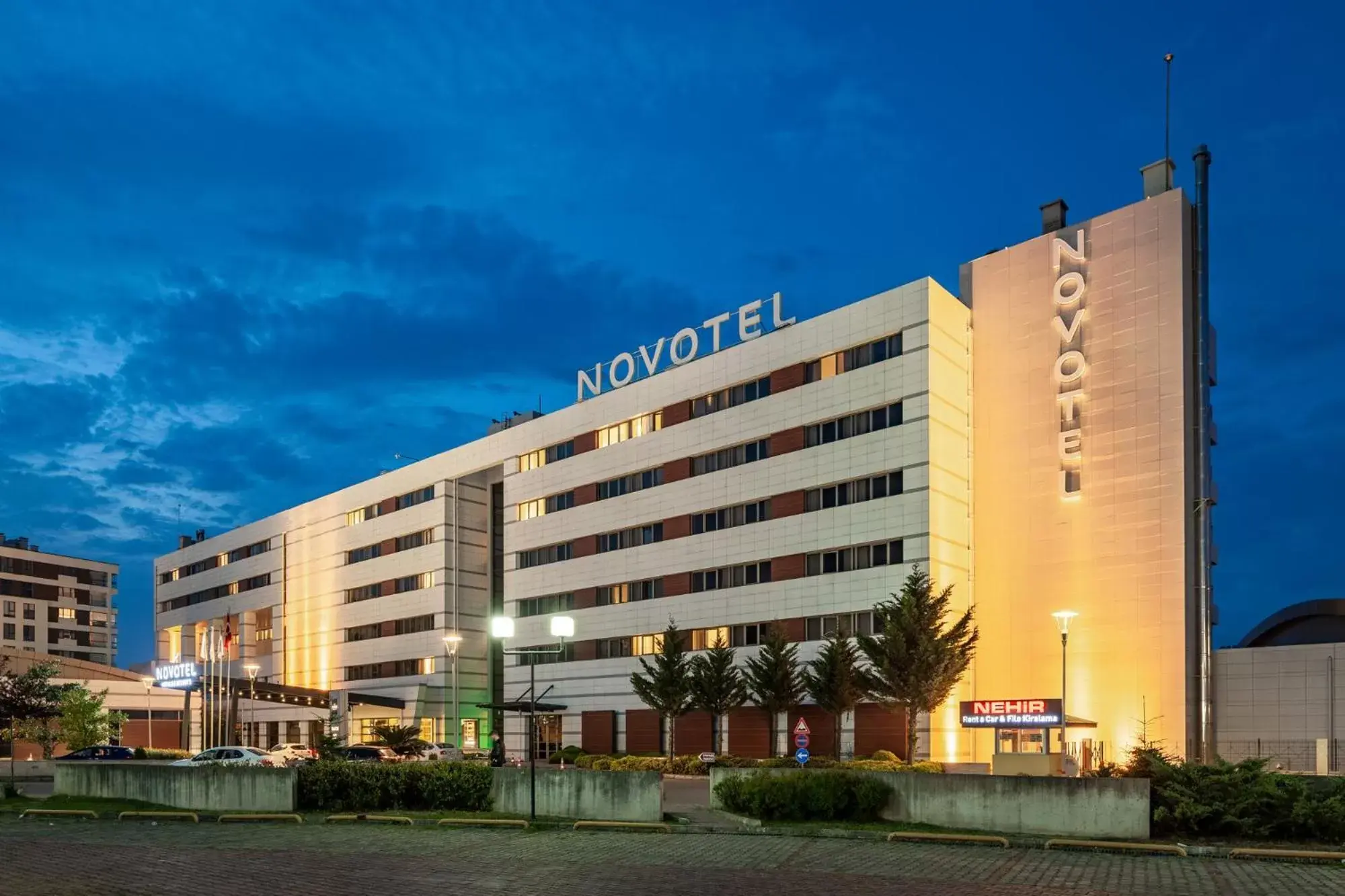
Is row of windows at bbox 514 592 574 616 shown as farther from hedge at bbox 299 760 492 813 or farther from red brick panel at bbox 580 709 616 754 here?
hedge at bbox 299 760 492 813

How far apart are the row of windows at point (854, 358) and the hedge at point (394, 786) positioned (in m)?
32.1

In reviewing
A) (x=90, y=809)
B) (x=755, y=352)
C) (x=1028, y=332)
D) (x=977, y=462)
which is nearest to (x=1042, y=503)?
(x=977, y=462)

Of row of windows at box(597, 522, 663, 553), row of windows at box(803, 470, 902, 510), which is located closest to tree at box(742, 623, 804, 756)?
row of windows at box(803, 470, 902, 510)

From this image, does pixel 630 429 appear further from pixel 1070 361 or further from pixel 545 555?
pixel 1070 361

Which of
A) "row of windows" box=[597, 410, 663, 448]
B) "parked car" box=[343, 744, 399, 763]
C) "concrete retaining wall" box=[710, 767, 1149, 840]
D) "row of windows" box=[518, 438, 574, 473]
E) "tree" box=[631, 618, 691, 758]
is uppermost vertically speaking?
"row of windows" box=[597, 410, 663, 448]

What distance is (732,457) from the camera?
65188 mm

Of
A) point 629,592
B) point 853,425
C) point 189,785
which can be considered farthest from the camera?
point 629,592

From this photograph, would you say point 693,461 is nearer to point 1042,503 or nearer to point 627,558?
point 627,558

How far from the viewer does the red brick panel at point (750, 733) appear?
6112 cm

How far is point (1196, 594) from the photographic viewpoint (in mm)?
50719

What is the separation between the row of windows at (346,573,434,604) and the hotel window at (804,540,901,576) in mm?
36858

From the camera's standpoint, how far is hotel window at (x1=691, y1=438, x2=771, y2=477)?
63.6 m

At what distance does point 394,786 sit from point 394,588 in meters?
59.9

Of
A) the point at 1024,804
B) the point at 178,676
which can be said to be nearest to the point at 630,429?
the point at 178,676
